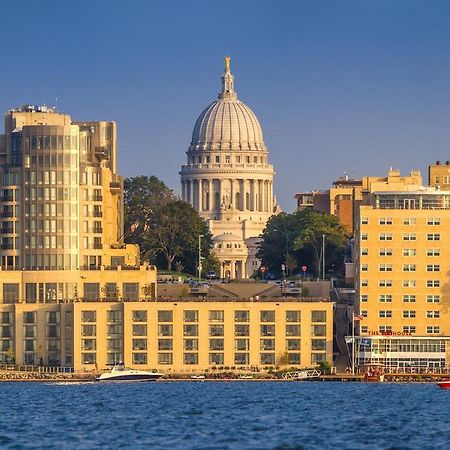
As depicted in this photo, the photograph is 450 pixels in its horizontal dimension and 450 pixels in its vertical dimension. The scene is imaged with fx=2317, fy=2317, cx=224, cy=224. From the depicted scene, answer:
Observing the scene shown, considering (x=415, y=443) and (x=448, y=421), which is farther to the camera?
(x=448, y=421)

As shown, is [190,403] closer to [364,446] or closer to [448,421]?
[448,421]

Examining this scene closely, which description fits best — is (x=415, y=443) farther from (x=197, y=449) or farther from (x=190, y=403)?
(x=190, y=403)

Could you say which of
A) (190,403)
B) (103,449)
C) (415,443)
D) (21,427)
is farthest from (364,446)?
(190,403)

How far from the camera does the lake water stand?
15300 centimetres

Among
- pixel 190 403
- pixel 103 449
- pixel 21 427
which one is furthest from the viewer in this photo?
pixel 190 403

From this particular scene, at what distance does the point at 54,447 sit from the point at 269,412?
112 ft

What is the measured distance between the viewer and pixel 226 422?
16925 cm

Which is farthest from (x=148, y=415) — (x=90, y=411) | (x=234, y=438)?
(x=234, y=438)

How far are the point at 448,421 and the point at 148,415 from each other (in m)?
22.9

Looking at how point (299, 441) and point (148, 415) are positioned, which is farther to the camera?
point (148, 415)

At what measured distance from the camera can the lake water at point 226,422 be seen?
153000 mm

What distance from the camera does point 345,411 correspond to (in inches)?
7165

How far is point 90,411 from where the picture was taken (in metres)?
182

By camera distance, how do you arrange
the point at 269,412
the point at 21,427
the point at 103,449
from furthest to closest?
the point at 269,412 → the point at 21,427 → the point at 103,449
